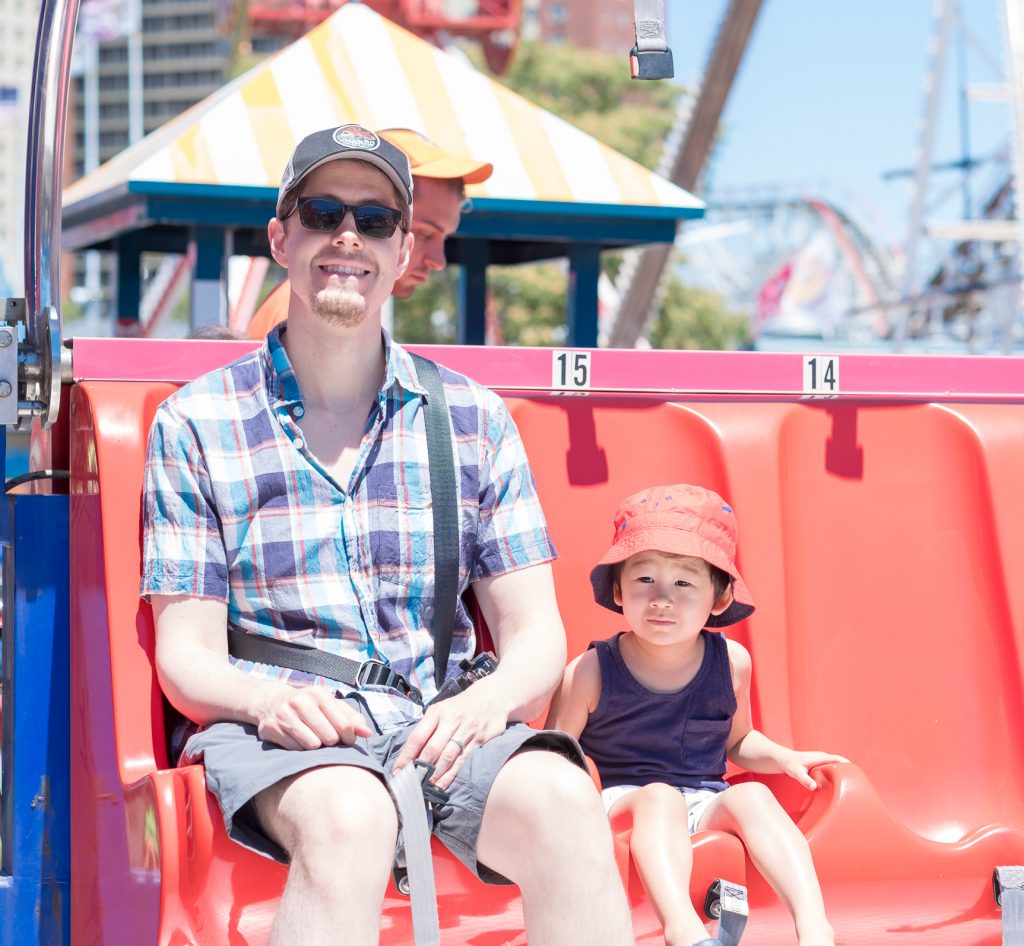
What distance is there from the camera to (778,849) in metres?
2.32

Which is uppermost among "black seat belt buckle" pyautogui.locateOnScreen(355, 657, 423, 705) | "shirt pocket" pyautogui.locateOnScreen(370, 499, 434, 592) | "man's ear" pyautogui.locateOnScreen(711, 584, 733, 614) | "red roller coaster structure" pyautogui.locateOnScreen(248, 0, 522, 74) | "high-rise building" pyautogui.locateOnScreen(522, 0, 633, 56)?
"high-rise building" pyautogui.locateOnScreen(522, 0, 633, 56)

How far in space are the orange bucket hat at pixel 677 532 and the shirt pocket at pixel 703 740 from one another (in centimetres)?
21

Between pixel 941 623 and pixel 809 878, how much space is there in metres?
0.80

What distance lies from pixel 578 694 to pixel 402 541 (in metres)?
0.48

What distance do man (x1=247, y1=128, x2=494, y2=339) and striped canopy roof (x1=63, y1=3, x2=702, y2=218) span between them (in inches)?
56.3

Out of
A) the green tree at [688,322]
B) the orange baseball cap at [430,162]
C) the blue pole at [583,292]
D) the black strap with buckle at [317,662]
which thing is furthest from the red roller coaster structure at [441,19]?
the black strap with buckle at [317,662]

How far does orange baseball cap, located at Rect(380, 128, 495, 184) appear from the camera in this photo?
148 inches

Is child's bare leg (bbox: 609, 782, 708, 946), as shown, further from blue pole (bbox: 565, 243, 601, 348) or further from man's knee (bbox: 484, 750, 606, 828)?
blue pole (bbox: 565, 243, 601, 348)

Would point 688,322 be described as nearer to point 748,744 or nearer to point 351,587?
point 748,744

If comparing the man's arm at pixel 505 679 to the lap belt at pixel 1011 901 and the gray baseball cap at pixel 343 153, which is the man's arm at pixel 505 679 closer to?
the gray baseball cap at pixel 343 153

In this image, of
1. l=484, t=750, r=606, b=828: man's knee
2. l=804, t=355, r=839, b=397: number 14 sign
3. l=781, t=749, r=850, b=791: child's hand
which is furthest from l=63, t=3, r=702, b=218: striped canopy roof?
l=484, t=750, r=606, b=828: man's knee

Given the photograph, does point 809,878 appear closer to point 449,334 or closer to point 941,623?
point 941,623

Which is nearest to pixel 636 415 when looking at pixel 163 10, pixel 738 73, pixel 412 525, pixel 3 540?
pixel 412 525

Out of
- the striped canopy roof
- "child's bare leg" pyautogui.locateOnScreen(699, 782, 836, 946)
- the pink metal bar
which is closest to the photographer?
"child's bare leg" pyautogui.locateOnScreen(699, 782, 836, 946)
